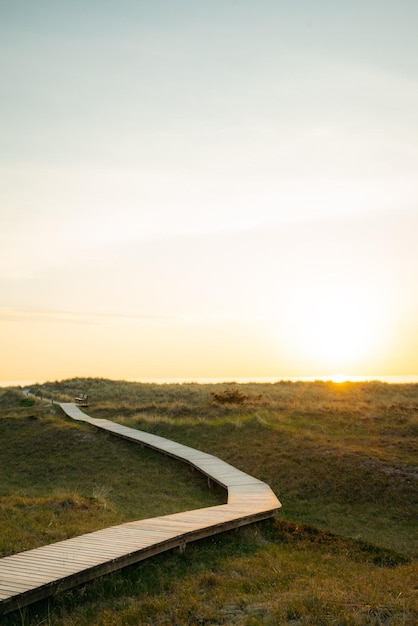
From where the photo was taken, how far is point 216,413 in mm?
29656

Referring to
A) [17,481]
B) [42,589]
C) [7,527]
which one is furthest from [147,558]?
[17,481]

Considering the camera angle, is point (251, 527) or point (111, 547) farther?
point (251, 527)

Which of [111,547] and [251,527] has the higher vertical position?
[111,547]

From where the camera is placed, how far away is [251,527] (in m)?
13.1

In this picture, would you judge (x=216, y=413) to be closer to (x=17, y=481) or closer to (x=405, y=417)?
(x=405, y=417)

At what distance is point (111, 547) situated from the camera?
9.69m

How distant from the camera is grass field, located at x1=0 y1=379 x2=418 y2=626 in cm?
805

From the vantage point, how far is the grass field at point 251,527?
805 cm

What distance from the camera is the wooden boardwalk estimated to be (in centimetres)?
796

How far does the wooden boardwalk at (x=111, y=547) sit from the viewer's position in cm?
796

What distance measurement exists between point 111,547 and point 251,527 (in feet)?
14.5

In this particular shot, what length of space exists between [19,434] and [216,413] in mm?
9567

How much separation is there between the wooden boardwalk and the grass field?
27 centimetres

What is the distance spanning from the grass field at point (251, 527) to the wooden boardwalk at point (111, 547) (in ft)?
0.88
